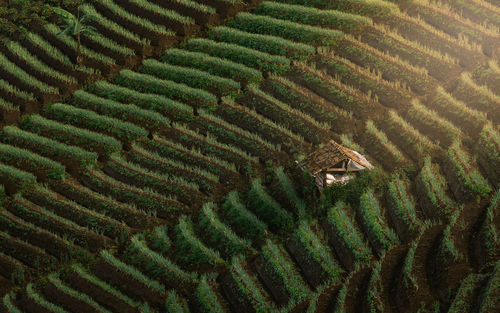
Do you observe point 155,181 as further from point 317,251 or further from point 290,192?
point 317,251

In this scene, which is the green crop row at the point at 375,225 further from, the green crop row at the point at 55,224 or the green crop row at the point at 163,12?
the green crop row at the point at 163,12

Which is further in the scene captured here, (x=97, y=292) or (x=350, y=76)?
(x=350, y=76)

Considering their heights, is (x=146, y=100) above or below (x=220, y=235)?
above

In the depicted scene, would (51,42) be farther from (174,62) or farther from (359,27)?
(359,27)

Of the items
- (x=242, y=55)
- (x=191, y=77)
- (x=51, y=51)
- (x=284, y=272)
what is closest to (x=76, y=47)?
(x=51, y=51)

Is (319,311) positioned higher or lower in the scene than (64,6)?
lower

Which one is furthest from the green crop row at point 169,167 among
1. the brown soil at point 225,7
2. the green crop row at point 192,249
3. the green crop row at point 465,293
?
the brown soil at point 225,7

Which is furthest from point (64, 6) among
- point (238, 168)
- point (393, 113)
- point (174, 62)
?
point (393, 113)

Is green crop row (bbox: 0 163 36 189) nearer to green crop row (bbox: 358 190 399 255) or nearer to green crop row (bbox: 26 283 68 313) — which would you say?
green crop row (bbox: 26 283 68 313)
